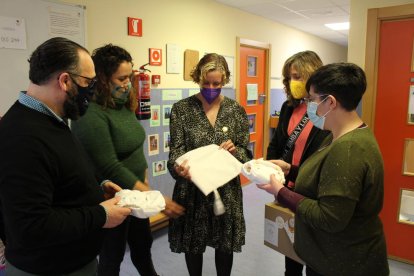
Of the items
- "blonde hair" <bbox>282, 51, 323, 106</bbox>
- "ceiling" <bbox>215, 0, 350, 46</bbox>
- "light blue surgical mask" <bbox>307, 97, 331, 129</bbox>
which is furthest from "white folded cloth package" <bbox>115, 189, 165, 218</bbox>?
"ceiling" <bbox>215, 0, 350, 46</bbox>

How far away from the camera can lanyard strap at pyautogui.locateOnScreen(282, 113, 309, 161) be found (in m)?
1.77

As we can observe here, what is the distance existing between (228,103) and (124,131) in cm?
63

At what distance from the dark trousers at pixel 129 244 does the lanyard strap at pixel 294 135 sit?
0.94 metres

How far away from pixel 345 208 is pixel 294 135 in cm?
77

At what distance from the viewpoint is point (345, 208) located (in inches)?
42.4

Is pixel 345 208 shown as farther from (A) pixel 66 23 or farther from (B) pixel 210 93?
(A) pixel 66 23

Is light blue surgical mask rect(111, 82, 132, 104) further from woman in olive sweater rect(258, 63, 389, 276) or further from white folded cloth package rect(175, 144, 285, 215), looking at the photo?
woman in olive sweater rect(258, 63, 389, 276)

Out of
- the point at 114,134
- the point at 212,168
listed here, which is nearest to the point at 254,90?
the point at 212,168

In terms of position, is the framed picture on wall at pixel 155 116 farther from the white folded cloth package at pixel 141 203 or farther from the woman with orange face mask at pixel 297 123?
the white folded cloth package at pixel 141 203

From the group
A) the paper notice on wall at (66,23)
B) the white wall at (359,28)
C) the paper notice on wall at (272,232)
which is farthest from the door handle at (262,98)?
the paper notice on wall at (272,232)

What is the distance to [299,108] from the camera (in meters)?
1.87

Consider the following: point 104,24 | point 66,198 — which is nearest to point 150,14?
point 104,24

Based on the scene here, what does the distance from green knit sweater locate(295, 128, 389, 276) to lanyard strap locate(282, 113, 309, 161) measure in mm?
550

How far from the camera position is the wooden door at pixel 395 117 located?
8.48 ft
